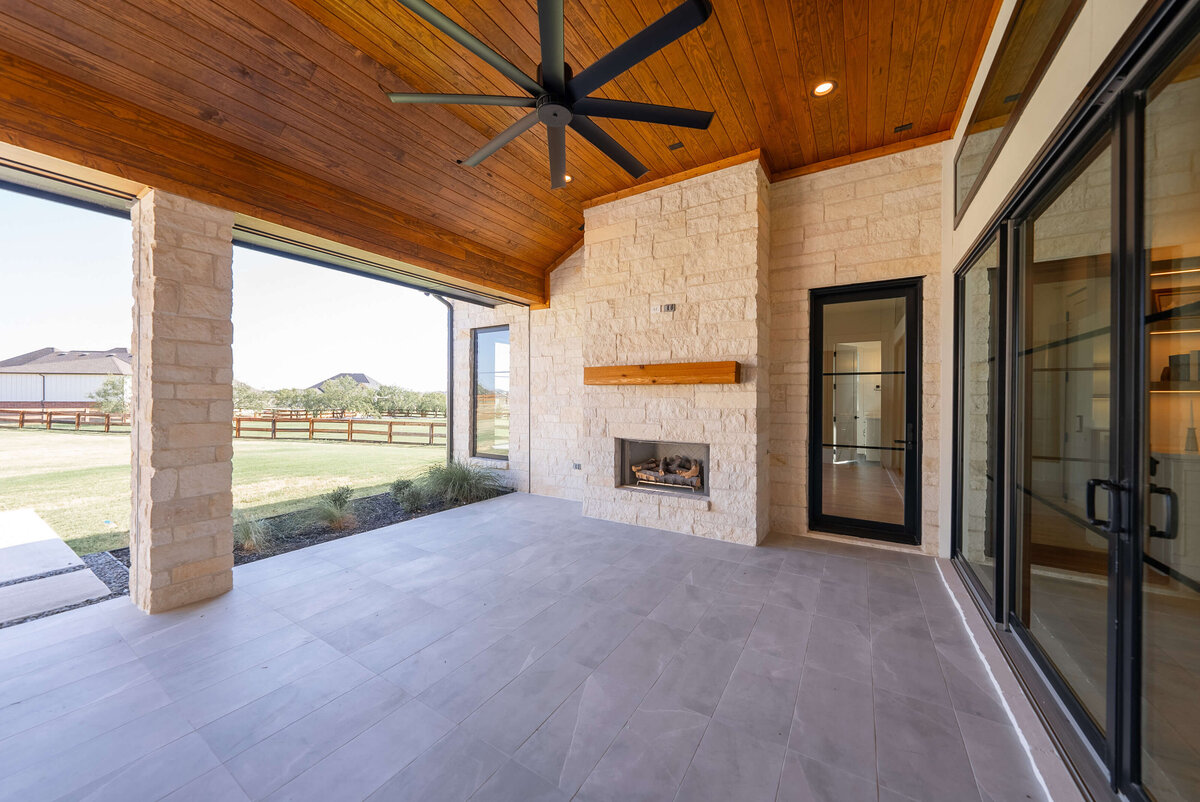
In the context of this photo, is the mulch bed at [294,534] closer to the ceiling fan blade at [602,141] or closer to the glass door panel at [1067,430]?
the ceiling fan blade at [602,141]

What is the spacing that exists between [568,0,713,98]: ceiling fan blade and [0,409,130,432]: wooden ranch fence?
3.86 metres

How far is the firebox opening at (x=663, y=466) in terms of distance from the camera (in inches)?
165

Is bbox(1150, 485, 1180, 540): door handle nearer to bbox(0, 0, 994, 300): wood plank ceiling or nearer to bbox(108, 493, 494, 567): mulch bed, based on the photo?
bbox(0, 0, 994, 300): wood plank ceiling

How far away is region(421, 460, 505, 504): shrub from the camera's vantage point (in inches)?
209

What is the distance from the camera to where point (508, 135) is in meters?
2.45

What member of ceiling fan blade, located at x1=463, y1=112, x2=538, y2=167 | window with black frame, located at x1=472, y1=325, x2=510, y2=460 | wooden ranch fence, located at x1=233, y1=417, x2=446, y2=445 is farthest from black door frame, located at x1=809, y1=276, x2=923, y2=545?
wooden ranch fence, located at x1=233, y1=417, x2=446, y2=445

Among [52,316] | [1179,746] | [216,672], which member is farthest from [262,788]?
[52,316]

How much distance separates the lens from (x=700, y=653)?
7.04 ft

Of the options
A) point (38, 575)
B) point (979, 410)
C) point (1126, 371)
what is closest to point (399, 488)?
point (38, 575)

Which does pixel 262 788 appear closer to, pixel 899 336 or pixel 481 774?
pixel 481 774

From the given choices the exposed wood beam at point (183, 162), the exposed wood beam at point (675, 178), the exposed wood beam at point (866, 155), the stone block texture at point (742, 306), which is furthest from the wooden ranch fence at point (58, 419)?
the exposed wood beam at point (866, 155)

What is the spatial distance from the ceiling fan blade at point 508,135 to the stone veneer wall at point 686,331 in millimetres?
1958

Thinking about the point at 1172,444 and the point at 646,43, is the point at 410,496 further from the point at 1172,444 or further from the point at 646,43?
the point at 1172,444

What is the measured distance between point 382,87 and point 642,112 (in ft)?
5.99
